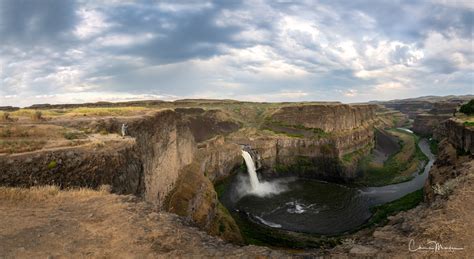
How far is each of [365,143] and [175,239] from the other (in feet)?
232

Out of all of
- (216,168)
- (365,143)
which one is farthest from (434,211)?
(365,143)

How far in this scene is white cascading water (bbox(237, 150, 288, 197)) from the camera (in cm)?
4600

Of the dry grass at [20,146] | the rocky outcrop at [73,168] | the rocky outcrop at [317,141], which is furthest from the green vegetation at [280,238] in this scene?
the rocky outcrop at [317,141]

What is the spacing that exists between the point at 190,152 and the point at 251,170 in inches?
694

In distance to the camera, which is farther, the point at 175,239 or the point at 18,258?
the point at 175,239

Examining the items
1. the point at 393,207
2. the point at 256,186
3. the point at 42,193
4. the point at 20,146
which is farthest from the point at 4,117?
the point at 393,207

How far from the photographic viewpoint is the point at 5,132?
15766 mm

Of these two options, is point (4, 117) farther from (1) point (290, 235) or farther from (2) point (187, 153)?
(1) point (290, 235)

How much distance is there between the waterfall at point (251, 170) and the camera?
4820cm

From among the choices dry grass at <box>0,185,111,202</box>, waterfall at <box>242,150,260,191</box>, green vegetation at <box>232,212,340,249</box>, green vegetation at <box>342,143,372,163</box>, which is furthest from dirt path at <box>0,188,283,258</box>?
green vegetation at <box>342,143,372,163</box>

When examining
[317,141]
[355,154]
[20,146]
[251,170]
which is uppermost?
[20,146]

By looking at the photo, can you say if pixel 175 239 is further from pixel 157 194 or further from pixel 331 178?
pixel 331 178

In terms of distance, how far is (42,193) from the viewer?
35.7ft

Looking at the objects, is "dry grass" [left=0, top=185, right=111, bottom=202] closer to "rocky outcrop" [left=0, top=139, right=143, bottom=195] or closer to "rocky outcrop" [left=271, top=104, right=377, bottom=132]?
"rocky outcrop" [left=0, top=139, right=143, bottom=195]
